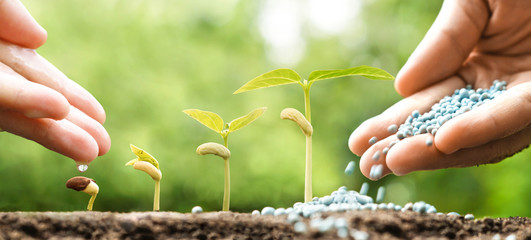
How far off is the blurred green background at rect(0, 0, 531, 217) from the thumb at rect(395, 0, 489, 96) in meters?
2.03

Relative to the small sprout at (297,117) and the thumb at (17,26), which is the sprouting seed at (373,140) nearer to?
the small sprout at (297,117)

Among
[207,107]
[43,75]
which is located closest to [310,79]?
[43,75]

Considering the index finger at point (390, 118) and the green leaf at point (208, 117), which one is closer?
the green leaf at point (208, 117)

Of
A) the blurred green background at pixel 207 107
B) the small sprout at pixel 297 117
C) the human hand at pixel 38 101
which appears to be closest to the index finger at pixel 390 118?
the small sprout at pixel 297 117

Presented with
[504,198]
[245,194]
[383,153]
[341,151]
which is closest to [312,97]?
[341,151]

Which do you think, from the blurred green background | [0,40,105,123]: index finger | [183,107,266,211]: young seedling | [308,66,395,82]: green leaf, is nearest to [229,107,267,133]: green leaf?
[183,107,266,211]: young seedling

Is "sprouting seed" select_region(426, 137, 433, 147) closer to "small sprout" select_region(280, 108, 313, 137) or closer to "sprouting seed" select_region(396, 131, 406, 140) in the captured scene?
"sprouting seed" select_region(396, 131, 406, 140)

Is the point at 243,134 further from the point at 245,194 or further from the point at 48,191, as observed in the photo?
the point at 48,191

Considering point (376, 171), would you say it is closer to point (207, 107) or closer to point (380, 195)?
point (380, 195)

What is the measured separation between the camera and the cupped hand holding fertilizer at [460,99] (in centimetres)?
92

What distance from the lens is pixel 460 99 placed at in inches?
45.3

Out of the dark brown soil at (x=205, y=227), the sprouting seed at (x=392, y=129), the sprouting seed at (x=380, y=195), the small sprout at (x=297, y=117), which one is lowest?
the dark brown soil at (x=205, y=227)

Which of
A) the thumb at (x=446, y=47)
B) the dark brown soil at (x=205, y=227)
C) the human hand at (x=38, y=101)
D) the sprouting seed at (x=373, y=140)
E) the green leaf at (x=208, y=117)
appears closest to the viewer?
the dark brown soil at (x=205, y=227)

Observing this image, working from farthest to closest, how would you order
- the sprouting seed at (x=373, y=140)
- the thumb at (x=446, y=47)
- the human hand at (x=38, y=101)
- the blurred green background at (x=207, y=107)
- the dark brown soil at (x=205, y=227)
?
the blurred green background at (x=207, y=107) → the thumb at (x=446, y=47) → the sprouting seed at (x=373, y=140) → the human hand at (x=38, y=101) → the dark brown soil at (x=205, y=227)
